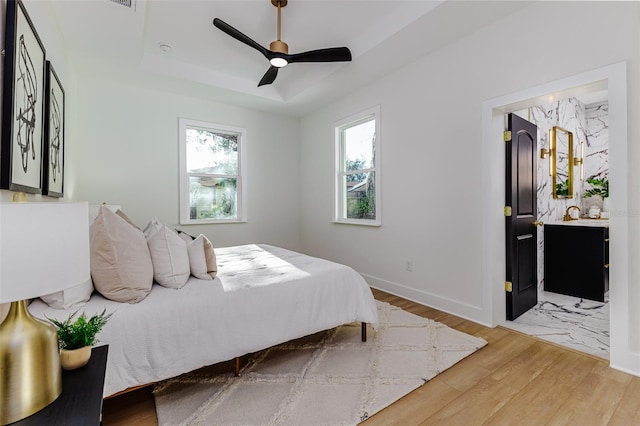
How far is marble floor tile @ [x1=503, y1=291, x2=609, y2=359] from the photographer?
7.93 ft

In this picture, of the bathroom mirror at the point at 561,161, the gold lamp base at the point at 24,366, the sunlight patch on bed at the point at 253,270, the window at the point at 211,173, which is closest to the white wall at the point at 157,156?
the window at the point at 211,173

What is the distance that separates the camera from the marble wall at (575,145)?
148 inches

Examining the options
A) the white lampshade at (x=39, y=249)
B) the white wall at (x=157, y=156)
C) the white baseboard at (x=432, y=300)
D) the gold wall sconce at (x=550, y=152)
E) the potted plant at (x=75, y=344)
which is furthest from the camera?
the gold wall sconce at (x=550, y=152)

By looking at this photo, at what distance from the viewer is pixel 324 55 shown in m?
2.83

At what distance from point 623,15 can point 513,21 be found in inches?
28.3

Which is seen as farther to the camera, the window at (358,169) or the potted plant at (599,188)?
the potted plant at (599,188)

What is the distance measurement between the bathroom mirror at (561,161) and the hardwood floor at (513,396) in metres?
2.67

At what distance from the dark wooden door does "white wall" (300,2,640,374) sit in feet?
0.38

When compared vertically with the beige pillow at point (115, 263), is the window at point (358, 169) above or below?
above

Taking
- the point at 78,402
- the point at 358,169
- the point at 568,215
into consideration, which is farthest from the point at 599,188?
the point at 78,402

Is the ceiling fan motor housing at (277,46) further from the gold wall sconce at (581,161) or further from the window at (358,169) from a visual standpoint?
the gold wall sconce at (581,161)

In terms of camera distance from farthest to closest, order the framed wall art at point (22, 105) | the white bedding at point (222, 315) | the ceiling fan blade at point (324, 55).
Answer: the ceiling fan blade at point (324, 55)
the white bedding at point (222, 315)
the framed wall art at point (22, 105)

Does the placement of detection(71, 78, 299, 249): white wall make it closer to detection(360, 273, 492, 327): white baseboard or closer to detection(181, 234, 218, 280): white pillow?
detection(360, 273, 492, 327): white baseboard

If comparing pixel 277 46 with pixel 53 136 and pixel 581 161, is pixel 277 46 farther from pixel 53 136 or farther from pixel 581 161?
pixel 581 161
